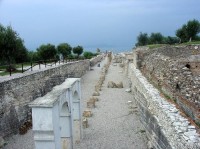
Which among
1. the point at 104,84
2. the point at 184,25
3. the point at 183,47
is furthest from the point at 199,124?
the point at 184,25

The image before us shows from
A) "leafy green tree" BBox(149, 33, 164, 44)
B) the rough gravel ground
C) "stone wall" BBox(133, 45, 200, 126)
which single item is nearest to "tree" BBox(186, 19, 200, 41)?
"leafy green tree" BBox(149, 33, 164, 44)

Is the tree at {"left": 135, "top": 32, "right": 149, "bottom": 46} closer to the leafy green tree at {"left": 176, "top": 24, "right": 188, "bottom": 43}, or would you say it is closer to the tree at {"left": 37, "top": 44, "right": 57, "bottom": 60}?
the leafy green tree at {"left": 176, "top": 24, "right": 188, "bottom": 43}

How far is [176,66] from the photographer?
1360 cm

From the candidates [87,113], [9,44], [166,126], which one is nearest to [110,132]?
[87,113]

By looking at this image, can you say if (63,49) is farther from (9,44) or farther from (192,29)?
(9,44)

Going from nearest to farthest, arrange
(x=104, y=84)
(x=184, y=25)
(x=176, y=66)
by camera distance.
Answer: (x=176, y=66)
(x=104, y=84)
(x=184, y=25)

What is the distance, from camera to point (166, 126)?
33.8 ft

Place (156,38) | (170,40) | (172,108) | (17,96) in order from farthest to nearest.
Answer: (156,38), (170,40), (17,96), (172,108)

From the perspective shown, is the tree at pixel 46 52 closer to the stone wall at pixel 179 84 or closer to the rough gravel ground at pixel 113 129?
the rough gravel ground at pixel 113 129

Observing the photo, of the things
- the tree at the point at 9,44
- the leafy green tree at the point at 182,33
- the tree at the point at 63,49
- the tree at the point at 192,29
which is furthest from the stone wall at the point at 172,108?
the tree at the point at 63,49

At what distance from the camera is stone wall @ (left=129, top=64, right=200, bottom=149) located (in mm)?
8273

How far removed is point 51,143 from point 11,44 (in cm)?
1694

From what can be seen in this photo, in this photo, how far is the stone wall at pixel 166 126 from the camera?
827 centimetres

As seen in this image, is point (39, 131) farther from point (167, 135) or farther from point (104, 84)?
point (104, 84)
